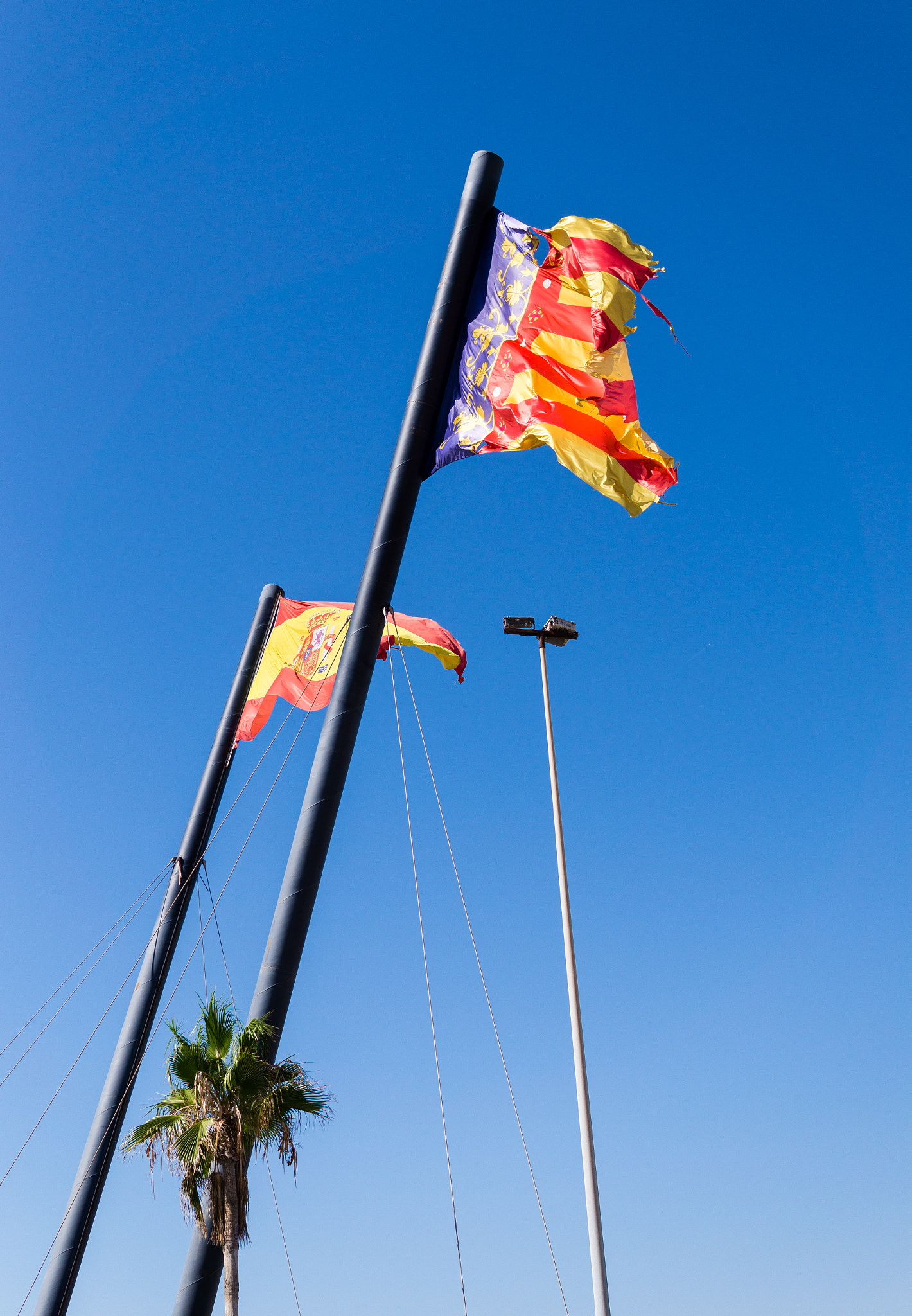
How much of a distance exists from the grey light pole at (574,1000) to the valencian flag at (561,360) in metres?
4.44

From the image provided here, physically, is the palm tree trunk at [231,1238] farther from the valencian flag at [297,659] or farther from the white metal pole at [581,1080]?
the valencian flag at [297,659]

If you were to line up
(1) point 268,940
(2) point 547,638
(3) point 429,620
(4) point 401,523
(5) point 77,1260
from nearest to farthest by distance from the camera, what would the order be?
(1) point 268,940 < (4) point 401,523 < (5) point 77,1260 < (3) point 429,620 < (2) point 547,638

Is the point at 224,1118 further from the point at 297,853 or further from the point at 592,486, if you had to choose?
the point at 592,486

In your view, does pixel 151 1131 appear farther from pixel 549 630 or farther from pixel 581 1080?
pixel 549 630

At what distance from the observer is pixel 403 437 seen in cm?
1266

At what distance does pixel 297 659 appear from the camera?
17.8 meters

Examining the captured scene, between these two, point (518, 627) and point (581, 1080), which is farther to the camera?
point (518, 627)

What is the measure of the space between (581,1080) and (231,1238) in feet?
18.1

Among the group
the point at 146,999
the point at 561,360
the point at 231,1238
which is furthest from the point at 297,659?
the point at 231,1238

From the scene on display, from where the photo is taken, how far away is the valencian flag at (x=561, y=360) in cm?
1300

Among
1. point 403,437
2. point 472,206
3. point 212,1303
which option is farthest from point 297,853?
point 472,206

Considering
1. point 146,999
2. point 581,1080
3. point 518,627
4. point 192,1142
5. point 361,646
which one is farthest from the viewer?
point 518,627

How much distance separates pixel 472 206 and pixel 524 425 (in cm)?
312

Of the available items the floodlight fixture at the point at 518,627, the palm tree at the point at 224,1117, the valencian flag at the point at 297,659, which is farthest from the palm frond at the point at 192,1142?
the floodlight fixture at the point at 518,627
